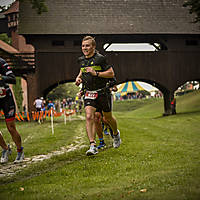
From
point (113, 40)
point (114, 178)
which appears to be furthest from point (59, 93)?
point (114, 178)

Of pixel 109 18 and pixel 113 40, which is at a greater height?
pixel 109 18

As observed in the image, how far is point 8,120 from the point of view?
614 centimetres

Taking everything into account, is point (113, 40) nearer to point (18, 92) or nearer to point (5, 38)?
point (18, 92)

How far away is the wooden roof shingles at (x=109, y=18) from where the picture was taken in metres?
26.5

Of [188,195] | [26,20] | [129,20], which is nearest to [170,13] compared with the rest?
[129,20]

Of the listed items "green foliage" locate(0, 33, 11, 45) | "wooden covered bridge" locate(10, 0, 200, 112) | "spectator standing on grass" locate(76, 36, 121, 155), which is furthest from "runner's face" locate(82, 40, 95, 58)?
"green foliage" locate(0, 33, 11, 45)

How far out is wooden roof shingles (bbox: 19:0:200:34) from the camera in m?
26.5

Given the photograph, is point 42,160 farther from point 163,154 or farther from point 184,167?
point 184,167

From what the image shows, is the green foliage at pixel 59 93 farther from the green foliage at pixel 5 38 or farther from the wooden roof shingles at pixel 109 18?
the wooden roof shingles at pixel 109 18

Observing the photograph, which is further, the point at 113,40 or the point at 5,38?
the point at 5,38

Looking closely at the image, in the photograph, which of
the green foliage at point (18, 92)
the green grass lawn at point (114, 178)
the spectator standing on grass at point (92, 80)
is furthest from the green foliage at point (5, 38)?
the green grass lawn at point (114, 178)

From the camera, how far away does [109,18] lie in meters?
27.9

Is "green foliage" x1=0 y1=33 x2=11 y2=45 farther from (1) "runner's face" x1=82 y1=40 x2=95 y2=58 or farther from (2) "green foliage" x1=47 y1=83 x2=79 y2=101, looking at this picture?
(1) "runner's face" x1=82 y1=40 x2=95 y2=58

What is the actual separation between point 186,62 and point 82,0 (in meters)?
10.9
